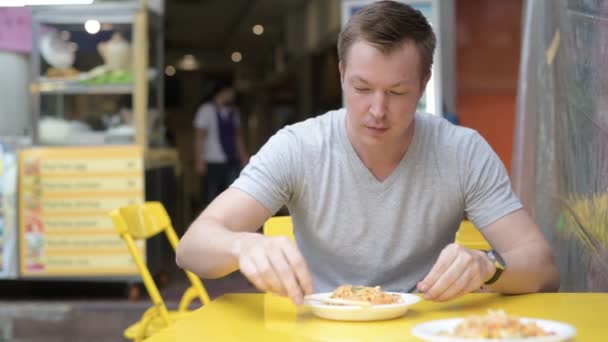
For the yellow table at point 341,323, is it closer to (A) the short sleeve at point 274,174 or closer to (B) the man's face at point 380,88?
(A) the short sleeve at point 274,174

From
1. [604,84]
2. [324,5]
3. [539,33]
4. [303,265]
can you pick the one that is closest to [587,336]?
[303,265]

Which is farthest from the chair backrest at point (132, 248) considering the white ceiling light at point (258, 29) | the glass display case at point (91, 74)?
the white ceiling light at point (258, 29)

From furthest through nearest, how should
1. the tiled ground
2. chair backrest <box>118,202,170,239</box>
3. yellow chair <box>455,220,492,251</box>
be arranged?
1. the tiled ground
2. chair backrest <box>118,202,170,239</box>
3. yellow chair <box>455,220,492,251</box>

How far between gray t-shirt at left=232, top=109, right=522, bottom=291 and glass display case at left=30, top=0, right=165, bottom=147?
155 inches

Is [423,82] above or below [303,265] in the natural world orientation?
above

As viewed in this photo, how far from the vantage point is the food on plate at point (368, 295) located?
168 centimetres

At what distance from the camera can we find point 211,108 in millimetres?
8492

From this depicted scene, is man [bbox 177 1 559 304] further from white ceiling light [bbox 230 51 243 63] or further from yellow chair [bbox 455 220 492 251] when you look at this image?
white ceiling light [bbox 230 51 243 63]

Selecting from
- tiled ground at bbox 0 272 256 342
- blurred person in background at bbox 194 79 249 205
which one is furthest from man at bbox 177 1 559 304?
blurred person in background at bbox 194 79 249 205

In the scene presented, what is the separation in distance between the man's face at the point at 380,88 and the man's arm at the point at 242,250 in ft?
1.09

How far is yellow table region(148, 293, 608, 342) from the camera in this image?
1.52m

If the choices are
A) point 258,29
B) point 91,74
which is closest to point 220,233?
point 91,74

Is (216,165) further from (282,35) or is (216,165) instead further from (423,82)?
(282,35)

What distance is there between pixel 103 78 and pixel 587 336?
16.4ft
